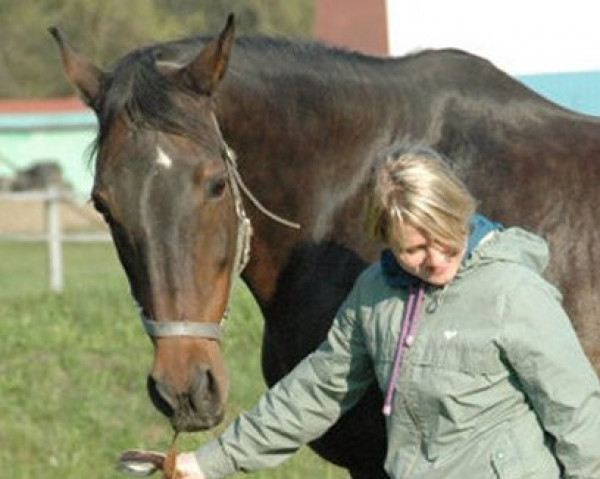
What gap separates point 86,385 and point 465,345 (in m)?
5.24

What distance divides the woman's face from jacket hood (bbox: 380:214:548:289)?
0.05m

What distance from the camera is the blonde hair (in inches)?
145

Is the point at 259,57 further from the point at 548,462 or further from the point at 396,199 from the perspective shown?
the point at 548,462

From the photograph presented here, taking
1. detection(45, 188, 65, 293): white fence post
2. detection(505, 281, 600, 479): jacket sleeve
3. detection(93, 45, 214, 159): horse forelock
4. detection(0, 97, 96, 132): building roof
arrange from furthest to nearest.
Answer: detection(0, 97, 96, 132): building roof → detection(45, 188, 65, 293): white fence post → detection(93, 45, 214, 159): horse forelock → detection(505, 281, 600, 479): jacket sleeve

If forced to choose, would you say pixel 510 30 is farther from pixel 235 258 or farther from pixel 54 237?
pixel 54 237

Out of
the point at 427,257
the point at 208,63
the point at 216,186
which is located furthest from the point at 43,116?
the point at 427,257

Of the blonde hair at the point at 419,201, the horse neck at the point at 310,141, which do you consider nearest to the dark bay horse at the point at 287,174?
the horse neck at the point at 310,141

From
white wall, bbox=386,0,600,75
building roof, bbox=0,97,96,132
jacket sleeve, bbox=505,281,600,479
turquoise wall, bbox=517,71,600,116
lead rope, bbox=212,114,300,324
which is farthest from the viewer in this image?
building roof, bbox=0,97,96,132

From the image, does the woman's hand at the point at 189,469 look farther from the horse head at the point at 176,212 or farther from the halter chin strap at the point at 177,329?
the halter chin strap at the point at 177,329

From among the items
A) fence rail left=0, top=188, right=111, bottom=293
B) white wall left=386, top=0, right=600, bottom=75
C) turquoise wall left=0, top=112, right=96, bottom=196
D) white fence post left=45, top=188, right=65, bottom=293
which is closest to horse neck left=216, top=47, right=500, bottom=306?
white wall left=386, top=0, right=600, bottom=75

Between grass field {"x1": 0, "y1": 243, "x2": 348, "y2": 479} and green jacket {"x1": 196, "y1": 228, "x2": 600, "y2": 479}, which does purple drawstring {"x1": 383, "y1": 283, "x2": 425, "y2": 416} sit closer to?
green jacket {"x1": 196, "y1": 228, "x2": 600, "y2": 479}

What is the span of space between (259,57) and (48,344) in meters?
4.90

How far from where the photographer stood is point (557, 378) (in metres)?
3.66

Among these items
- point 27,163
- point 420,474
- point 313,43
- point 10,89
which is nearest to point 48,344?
point 313,43
